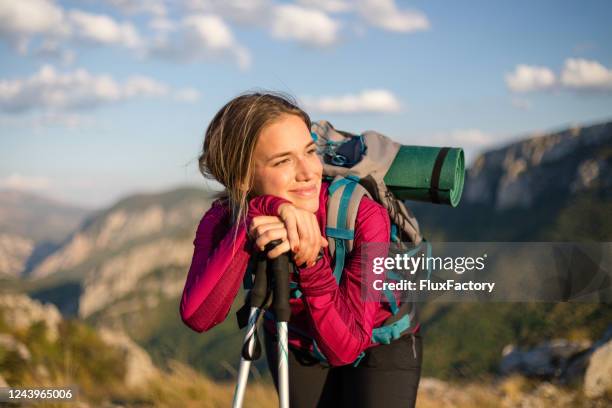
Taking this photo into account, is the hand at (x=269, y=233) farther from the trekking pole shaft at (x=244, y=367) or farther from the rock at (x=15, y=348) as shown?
the rock at (x=15, y=348)

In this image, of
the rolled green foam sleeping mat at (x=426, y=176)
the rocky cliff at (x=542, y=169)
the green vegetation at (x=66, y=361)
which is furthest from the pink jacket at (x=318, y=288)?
the rocky cliff at (x=542, y=169)

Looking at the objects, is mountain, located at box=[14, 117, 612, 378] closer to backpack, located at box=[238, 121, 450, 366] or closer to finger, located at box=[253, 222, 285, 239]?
backpack, located at box=[238, 121, 450, 366]

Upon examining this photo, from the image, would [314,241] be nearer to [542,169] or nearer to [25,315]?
[25,315]

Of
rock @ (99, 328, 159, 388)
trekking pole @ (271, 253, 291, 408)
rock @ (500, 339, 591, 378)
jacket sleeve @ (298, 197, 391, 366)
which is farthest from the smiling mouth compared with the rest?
rock @ (500, 339, 591, 378)

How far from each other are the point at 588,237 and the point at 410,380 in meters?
79.0

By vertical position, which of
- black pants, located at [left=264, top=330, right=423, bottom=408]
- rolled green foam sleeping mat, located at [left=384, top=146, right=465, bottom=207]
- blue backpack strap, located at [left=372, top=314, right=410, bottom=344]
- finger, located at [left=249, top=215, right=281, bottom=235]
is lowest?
black pants, located at [left=264, top=330, right=423, bottom=408]

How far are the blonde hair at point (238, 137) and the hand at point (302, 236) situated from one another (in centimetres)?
41

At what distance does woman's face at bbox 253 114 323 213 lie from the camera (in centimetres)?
236

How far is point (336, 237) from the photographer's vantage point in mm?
2293

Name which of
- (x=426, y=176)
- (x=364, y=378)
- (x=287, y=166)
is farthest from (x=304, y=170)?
(x=364, y=378)

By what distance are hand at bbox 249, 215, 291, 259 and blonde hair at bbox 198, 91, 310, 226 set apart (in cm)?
30

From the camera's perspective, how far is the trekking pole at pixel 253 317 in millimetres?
1893

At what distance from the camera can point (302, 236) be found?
194 cm

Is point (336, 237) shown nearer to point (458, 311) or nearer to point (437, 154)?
point (437, 154)
